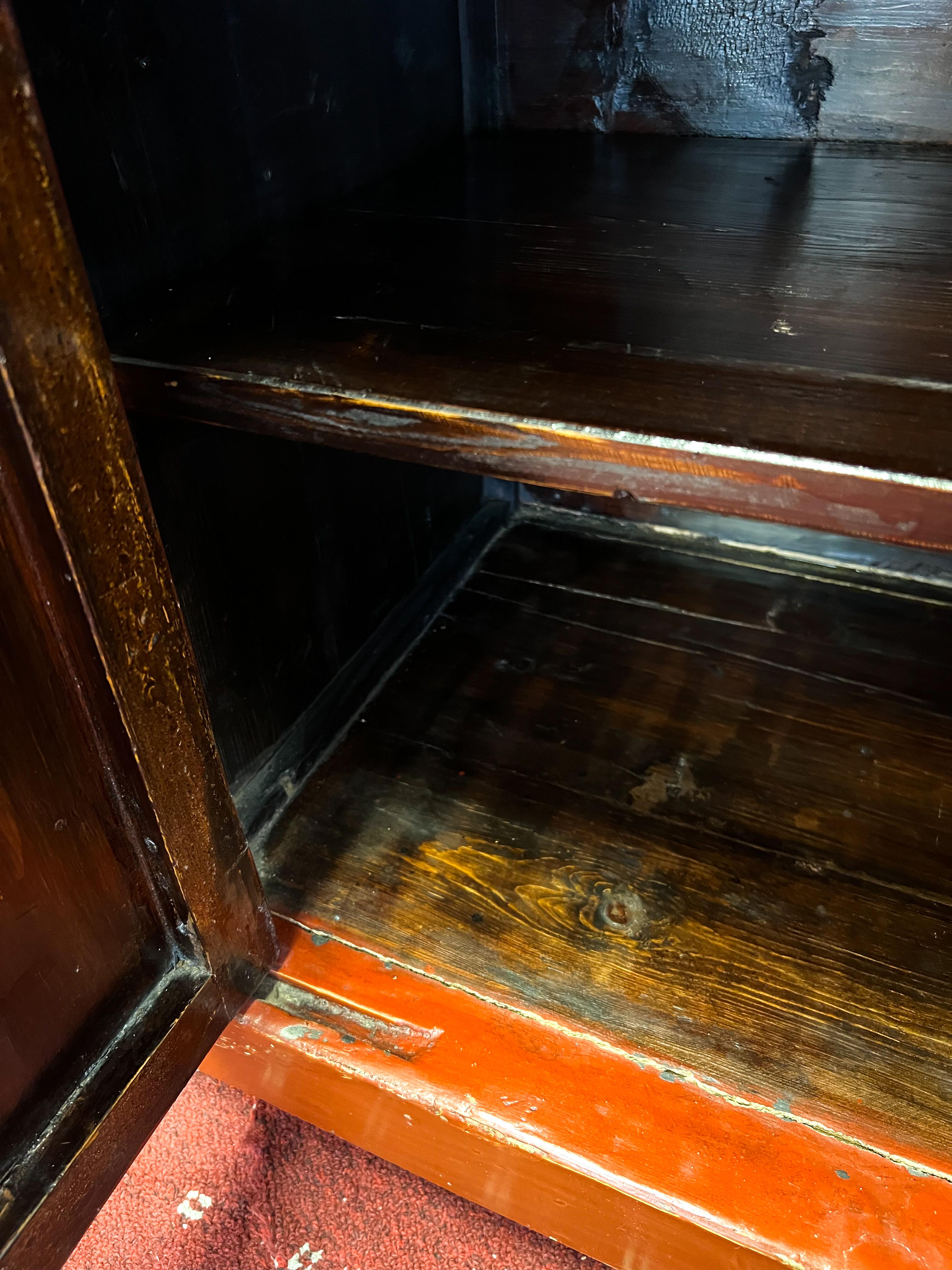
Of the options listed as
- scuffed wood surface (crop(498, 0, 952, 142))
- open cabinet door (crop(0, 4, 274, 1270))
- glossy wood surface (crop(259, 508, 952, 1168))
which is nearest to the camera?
open cabinet door (crop(0, 4, 274, 1270))

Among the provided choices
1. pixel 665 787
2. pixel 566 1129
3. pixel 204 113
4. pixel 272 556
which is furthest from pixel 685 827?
pixel 204 113

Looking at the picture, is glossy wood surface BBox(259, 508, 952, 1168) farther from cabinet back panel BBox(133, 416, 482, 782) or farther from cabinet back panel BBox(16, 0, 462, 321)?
cabinet back panel BBox(16, 0, 462, 321)

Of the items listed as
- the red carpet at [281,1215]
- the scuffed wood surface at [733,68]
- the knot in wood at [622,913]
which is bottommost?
the red carpet at [281,1215]

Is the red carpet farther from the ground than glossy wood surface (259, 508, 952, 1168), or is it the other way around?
glossy wood surface (259, 508, 952, 1168)

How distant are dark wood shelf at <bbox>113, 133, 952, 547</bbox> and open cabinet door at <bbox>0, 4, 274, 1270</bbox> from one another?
5.9 inches

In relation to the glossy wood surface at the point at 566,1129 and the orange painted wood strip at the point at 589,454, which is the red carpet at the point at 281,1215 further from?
the orange painted wood strip at the point at 589,454

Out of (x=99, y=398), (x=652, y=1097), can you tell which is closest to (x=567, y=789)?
(x=652, y=1097)

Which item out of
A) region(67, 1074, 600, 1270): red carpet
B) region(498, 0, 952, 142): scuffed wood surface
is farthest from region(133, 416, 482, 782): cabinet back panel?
region(498, 0, 952, 142): scuffed wood surface

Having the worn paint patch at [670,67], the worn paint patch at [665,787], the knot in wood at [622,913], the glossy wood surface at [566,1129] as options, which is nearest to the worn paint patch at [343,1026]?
the glossy wood surface at [566,1129]

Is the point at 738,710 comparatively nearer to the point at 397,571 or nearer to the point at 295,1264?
the point at 397,571

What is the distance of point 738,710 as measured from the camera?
926 mm

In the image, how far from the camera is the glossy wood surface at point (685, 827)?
0.66 metres

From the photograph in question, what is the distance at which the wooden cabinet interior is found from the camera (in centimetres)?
51

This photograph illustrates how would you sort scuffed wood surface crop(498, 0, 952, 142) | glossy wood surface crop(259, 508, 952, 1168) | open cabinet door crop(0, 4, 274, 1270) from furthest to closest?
scuffed wood surface crop(498, 0, 952, 142) → glossy wood surface crop(259, 508, 952, 1168) → open cabinet door crop(0, 4, 274, 1270)
